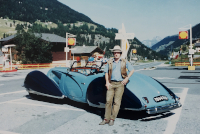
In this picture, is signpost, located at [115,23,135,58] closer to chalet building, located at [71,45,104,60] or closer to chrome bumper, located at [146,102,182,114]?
chrome bumper, located at [146,102,182,114]

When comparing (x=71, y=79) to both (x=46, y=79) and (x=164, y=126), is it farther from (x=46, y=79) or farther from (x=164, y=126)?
(x=164, y=126)

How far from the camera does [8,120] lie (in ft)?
15.4

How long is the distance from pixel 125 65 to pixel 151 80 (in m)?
1.03

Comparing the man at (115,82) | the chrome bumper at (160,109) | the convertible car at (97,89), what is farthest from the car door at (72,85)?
the chrome bumper at (160,109)

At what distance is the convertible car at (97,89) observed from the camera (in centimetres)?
426

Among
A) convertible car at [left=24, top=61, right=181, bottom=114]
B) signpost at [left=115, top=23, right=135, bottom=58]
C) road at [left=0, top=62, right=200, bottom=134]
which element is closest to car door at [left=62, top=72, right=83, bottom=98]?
convertible car at [left=24, top=61, right=181, bottom=114]

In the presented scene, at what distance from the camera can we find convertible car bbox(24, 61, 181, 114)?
4.26 metres

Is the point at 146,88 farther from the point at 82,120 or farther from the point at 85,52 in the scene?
the point at 85,52

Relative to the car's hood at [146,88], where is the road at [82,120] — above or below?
below

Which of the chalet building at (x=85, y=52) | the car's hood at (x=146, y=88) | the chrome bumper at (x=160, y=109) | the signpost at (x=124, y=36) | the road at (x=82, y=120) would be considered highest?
the chalet building at (x=85, y=52)

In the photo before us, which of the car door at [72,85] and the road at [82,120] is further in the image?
the car door at [72,85]

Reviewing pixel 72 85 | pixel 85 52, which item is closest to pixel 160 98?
pixel 72 85

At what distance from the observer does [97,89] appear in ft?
15.7

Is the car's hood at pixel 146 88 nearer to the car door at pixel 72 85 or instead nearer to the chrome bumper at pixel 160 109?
the chrome bumper at pixel 160 109
